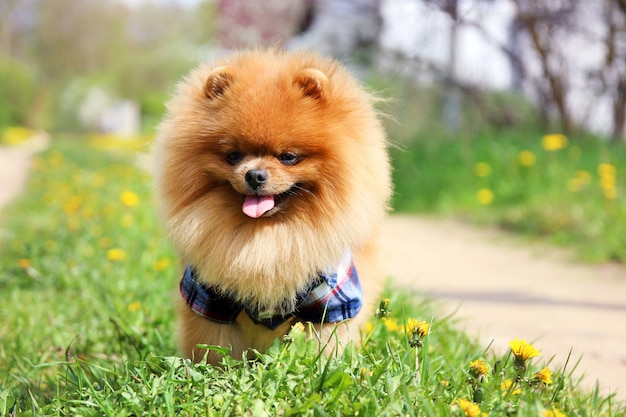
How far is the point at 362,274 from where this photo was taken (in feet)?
8.29

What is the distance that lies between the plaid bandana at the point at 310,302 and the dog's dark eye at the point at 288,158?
44 cm

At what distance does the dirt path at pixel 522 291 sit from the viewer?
124 inches

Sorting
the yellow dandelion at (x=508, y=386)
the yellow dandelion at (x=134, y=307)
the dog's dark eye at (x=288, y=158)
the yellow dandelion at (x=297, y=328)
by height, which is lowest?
the yellow dandelion at (x=134, y=307)

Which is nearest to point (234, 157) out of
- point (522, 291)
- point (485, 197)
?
point (522, 291)

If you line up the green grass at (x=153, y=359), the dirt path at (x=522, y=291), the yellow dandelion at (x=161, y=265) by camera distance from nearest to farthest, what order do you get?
the green grass at (x=153, y=359) < the dirt path at (x=522, y=291) < the yellow dandelion at (x=161, y=265)

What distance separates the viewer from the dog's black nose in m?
2.00

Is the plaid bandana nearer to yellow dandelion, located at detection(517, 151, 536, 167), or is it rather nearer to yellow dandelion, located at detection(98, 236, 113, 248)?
yellow dandelion, located at detection(98, 236, 113, 248)

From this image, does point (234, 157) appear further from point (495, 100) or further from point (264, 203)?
point (495, 100)

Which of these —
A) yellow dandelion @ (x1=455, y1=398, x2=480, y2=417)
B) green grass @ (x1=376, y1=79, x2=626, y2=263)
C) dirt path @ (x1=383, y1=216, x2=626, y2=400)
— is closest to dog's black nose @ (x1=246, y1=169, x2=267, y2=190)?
yellow dandelion @ (x1=455, y1=398, x2=480, y2=417)

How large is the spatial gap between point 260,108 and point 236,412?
0.98 metres

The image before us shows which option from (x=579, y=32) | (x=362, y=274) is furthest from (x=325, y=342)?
(x=579, y=32)

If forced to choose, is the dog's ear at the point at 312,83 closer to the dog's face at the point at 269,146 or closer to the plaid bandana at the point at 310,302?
the dog's face at the point at 269,146

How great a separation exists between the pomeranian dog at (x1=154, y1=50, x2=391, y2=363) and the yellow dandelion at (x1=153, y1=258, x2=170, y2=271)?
1.58 meters

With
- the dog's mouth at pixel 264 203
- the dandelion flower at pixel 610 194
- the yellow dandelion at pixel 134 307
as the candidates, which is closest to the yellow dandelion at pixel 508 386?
the dog's mouth at pixel 264 203
